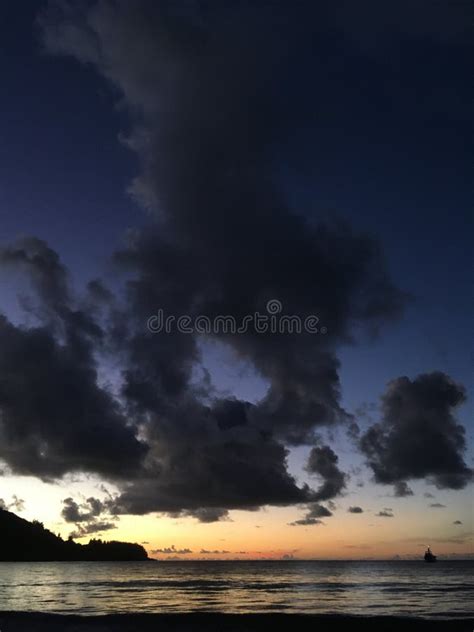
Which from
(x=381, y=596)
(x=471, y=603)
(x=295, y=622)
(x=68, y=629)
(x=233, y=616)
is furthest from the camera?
(x=381, y=596)

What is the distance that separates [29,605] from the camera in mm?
80250

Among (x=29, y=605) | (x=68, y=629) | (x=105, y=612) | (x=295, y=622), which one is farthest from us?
(x=29, y=605)

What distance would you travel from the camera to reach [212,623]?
58.3 m

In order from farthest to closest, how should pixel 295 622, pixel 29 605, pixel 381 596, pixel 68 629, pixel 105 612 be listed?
pixel 381 596 → pixel 29 605 → pixel 105 612 → pixel 295 622 → pixel 68 629

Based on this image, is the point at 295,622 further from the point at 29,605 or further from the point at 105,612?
the point at 29,605

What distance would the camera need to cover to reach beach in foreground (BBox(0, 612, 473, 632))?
5512cm

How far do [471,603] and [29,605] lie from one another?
69.1m

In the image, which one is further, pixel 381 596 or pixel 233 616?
pixel 381 596

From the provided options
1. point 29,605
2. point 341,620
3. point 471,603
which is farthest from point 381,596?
point 29,605

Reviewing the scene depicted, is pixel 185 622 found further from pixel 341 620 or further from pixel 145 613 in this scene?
pixel 341 620

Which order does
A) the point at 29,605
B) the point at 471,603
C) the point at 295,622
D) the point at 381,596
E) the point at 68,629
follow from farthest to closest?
the point at 381,596 → the point at 471,603 → the point at 29,605 → the point at 295,622 → the point at 68,629

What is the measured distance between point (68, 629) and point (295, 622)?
24158 mm

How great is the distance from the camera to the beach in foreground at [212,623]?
55125mm

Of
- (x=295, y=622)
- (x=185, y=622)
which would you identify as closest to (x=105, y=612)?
(x=185, y=622)
